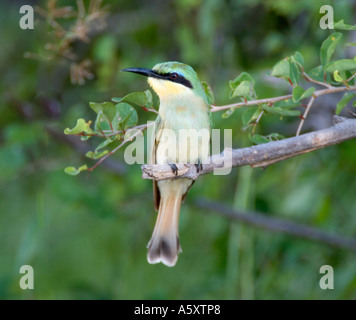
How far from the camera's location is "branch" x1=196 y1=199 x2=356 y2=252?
2863mm

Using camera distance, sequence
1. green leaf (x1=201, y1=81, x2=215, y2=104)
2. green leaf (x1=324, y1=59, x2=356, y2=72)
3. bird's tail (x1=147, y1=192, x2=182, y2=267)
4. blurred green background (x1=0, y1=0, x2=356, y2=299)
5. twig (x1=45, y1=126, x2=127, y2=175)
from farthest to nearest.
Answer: twig (x1=45, y1=126, x2=127, y2=175)
blurred green background (x1=0, y1=0, x2=356, y2=299)
bird's tail (x1=147, y1=192, x2=182, y2=267)
green leaf (x1=201, y1=81, x2=215, y2=104)
green leaf (x1=324, y1=59, x2=356, y2=72)

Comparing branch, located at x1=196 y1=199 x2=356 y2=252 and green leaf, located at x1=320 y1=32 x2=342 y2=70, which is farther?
branch, located at x1=196 y1=199 x2=356 y2=252

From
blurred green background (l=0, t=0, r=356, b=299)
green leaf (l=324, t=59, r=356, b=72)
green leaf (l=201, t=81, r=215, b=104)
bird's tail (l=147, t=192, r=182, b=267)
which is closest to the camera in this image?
green leaf (l=324, t=59, r=356, b=72)

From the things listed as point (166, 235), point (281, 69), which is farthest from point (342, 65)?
point (166, 235)

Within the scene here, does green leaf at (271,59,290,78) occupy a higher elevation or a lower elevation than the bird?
lower

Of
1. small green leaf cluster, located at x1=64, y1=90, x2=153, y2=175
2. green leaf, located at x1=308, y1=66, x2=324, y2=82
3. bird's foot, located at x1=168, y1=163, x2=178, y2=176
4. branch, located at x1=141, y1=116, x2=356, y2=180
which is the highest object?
green leaf, located at x1=308, y1=66, x2=324, y2=82

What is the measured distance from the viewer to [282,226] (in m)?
2.98

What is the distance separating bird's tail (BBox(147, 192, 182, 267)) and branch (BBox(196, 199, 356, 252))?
704mm

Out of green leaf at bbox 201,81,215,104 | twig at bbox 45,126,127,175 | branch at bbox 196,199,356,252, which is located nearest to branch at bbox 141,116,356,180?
green leaf at bbox 201,81,215,104

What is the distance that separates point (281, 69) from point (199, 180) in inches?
56.8

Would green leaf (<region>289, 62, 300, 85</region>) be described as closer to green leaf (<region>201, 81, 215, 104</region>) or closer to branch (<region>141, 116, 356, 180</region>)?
branch (<region>141, 116, 356, 180</region>)

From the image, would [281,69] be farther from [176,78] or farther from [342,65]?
[176,78]
